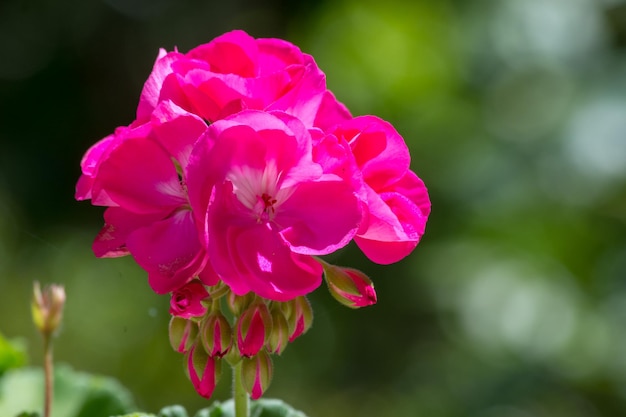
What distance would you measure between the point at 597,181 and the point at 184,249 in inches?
66.9

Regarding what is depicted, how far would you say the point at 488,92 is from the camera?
2324 mm

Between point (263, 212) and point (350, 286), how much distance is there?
0.07 metres

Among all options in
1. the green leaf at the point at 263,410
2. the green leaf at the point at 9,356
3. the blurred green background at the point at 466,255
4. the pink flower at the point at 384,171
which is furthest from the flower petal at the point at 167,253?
the blurred green background at the point at 466,255

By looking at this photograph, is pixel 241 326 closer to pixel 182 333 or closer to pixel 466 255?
pixel 182 333

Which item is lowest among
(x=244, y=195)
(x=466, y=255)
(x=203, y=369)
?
(x=466, y=255)

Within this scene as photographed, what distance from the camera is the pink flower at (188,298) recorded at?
22.1 inches

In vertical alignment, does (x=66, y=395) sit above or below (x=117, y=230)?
below

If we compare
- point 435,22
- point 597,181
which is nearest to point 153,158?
point 597,181

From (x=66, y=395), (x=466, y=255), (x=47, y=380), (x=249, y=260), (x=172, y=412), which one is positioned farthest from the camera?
(x=466, y=255)

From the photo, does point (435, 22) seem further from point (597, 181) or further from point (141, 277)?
point (141, 277)

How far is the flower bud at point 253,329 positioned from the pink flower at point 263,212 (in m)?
0.02

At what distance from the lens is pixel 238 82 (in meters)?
0.60

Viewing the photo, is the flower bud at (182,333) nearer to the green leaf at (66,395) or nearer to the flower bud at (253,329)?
the flower bud at (253,329)

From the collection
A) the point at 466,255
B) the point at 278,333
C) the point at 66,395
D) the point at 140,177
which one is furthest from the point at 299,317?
the point at 466,255
